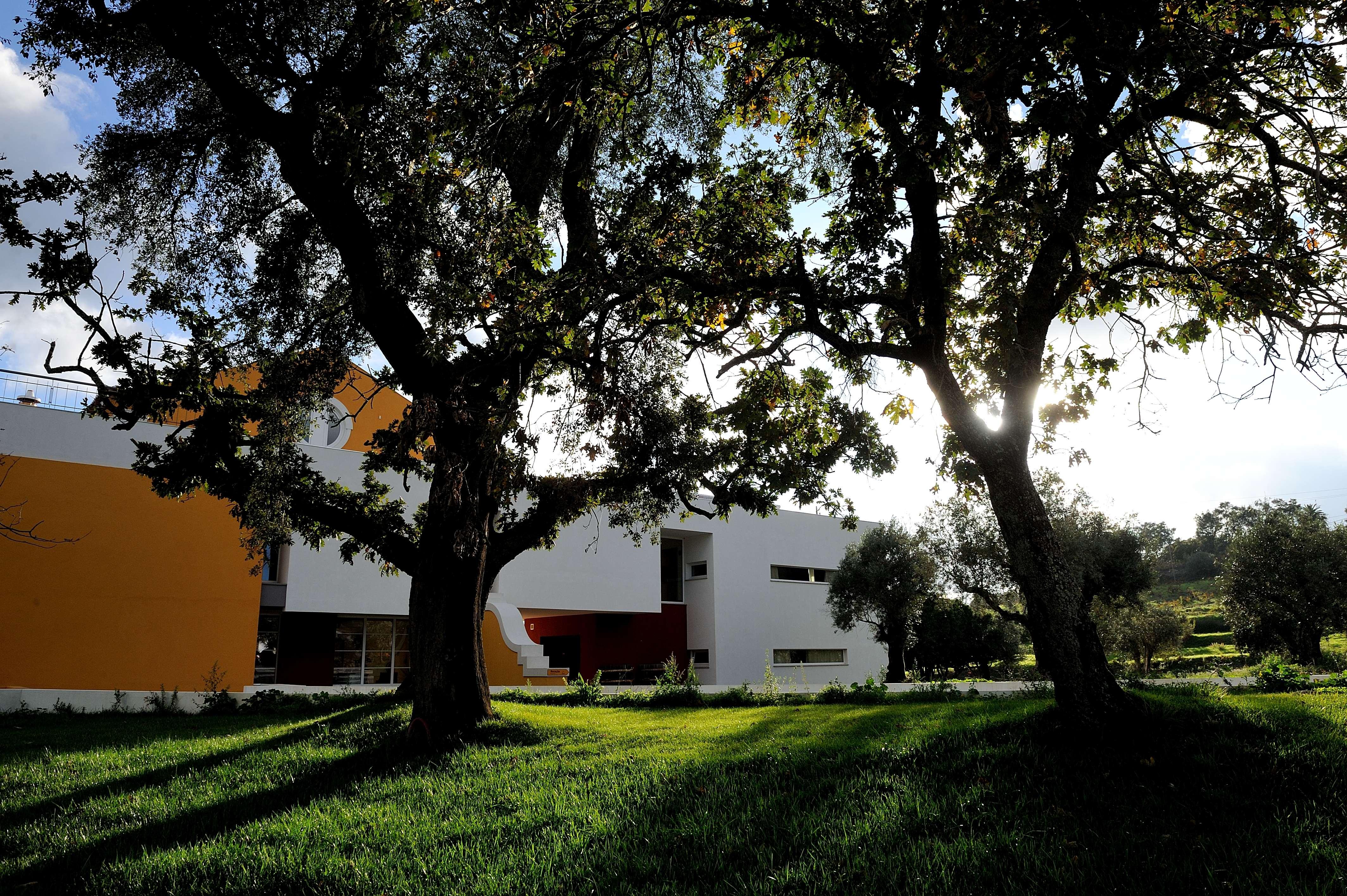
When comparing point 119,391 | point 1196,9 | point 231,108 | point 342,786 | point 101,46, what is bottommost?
point 342,786

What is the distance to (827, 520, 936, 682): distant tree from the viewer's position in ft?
99.1

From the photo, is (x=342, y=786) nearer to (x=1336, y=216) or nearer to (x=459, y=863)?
(x=459, y=863)

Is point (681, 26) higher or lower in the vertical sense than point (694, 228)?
higher

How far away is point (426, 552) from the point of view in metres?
9.55

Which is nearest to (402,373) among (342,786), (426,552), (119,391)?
(426,552)

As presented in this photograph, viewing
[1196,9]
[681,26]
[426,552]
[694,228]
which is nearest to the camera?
[1196,9]

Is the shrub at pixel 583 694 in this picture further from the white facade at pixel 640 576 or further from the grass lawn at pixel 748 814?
the grass lawn at pixel 748 814

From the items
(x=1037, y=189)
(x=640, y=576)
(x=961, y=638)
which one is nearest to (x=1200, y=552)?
(x=961, y=638)

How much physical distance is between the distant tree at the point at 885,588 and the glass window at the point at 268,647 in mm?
20718

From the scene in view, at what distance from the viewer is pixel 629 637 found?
1258 inches

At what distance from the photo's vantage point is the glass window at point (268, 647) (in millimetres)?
21766

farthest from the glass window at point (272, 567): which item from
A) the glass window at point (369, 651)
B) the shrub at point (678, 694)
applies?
the shrub at point (678, 694)

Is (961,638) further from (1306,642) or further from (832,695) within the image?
(832,695)

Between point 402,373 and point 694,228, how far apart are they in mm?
3925
